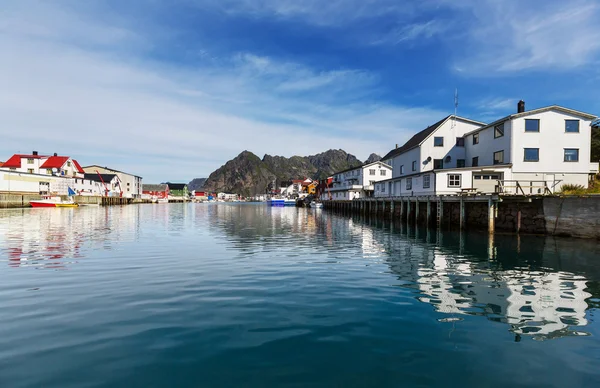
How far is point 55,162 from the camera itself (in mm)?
93625

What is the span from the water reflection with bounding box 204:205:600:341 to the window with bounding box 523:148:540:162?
16.2m

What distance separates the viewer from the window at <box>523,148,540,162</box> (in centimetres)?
3875

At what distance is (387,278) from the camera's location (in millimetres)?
13688

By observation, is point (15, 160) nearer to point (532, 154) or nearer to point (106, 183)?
point (106, 183)

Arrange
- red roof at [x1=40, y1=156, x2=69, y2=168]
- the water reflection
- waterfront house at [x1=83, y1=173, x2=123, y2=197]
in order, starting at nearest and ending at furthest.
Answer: the water reflection → red roof at [x1=40, y1=156, x2=69, y2=168] → waterfront house at [x1=83, y1=173, x2=123, y2=197]

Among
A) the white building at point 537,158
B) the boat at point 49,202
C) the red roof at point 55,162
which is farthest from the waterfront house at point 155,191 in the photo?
the white building at point 537,158

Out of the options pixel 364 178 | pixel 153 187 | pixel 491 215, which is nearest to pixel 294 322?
pixel 491 215

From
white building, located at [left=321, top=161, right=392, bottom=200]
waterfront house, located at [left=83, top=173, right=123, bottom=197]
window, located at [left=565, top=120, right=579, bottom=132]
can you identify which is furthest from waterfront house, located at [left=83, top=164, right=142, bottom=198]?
window, located at [left=565, top=120, right=579, bottom=132]

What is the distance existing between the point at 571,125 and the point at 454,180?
15636mm

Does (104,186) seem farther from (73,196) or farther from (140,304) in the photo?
(140,304)

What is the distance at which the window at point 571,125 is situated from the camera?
38.8m

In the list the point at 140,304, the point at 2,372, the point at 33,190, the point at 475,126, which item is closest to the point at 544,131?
the point at 475,126

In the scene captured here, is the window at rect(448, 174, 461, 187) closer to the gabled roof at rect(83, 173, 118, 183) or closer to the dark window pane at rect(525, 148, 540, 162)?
the dark window pane at rect(525, 148, 540, 162)

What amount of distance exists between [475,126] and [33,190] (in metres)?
100
